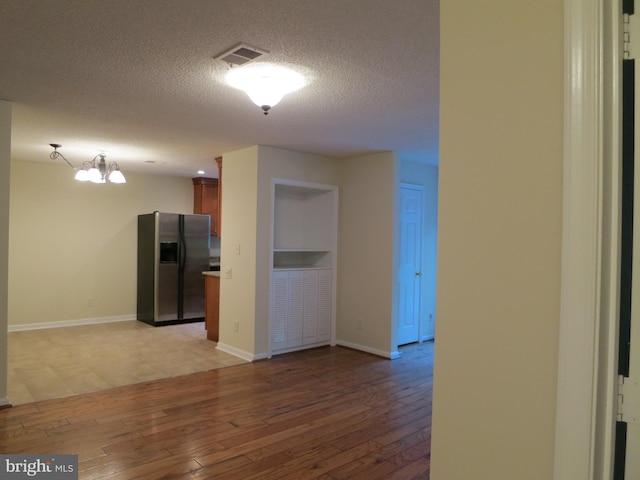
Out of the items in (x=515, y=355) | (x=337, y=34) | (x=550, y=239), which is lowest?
(x=515, y=355)

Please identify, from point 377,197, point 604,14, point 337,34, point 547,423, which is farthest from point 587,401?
point 377,197

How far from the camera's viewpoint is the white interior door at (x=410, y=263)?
5.61 m

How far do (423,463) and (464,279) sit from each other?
2092 millimetres

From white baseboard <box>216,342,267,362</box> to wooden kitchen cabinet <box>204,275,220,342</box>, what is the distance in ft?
1.43

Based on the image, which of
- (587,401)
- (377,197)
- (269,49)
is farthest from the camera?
(377,197)

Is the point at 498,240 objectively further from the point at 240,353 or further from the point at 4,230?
the point at 240,353

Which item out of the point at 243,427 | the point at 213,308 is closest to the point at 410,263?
the point at 213,308

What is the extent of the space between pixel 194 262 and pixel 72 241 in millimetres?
1878

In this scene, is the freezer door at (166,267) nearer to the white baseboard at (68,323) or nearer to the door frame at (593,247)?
the white baseboard at (68,323)

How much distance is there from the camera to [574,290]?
868 millimetres

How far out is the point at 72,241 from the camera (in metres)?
6.68

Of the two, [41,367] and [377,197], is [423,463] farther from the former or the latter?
[41,367]

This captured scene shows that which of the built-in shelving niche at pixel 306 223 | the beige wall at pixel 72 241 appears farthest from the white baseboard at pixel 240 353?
the beige wall at pixel 72 241

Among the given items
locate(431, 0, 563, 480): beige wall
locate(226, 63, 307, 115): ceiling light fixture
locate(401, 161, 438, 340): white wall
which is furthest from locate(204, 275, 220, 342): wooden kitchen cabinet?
locate(431, 0, 563, 480): beige wall
